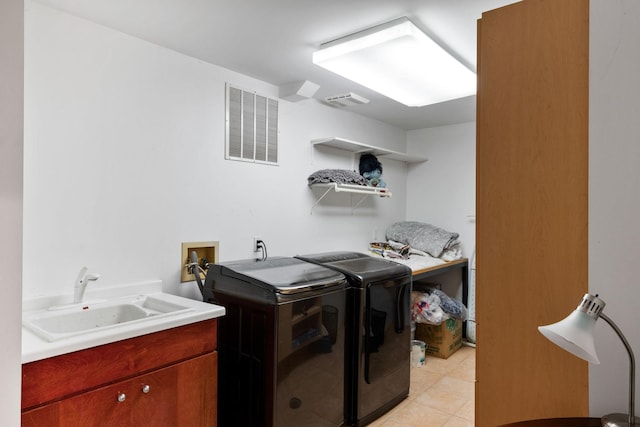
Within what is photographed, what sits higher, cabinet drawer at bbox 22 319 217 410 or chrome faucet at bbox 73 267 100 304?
chrome faucet at bbox 73 267 100 304

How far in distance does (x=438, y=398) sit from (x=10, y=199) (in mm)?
2916

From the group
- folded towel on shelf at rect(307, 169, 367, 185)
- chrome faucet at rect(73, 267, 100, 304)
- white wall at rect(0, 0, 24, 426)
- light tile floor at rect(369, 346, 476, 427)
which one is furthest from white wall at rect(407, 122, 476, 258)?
white wall at rect(0, 0, 24, 426)

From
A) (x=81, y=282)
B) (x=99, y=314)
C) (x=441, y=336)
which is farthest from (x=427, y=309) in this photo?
(x=81, y=282)

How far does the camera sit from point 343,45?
6.79 feet

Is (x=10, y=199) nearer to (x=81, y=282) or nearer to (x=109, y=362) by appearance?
(x=109, y=362)

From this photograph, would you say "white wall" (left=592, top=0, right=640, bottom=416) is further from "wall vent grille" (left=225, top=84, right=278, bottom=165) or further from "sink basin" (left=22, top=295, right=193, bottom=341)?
"wall vent grille" (left=225, top=84, right=278, bottom=165)

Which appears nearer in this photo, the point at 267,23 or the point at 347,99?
the point at 267,23

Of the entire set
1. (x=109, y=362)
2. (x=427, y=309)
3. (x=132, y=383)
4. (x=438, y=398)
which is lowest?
(x=438, y=398)

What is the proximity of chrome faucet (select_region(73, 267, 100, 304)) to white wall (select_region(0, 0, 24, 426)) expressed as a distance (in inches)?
36.2

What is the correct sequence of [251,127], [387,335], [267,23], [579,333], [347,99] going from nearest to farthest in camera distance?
[579,333]
[267,23]
[387,335]
[251,127]
[347,99]

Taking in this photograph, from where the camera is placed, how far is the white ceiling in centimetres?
179

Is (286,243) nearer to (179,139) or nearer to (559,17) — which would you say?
(179,139)

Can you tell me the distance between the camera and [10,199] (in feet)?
3.16

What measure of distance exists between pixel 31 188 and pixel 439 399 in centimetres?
291
